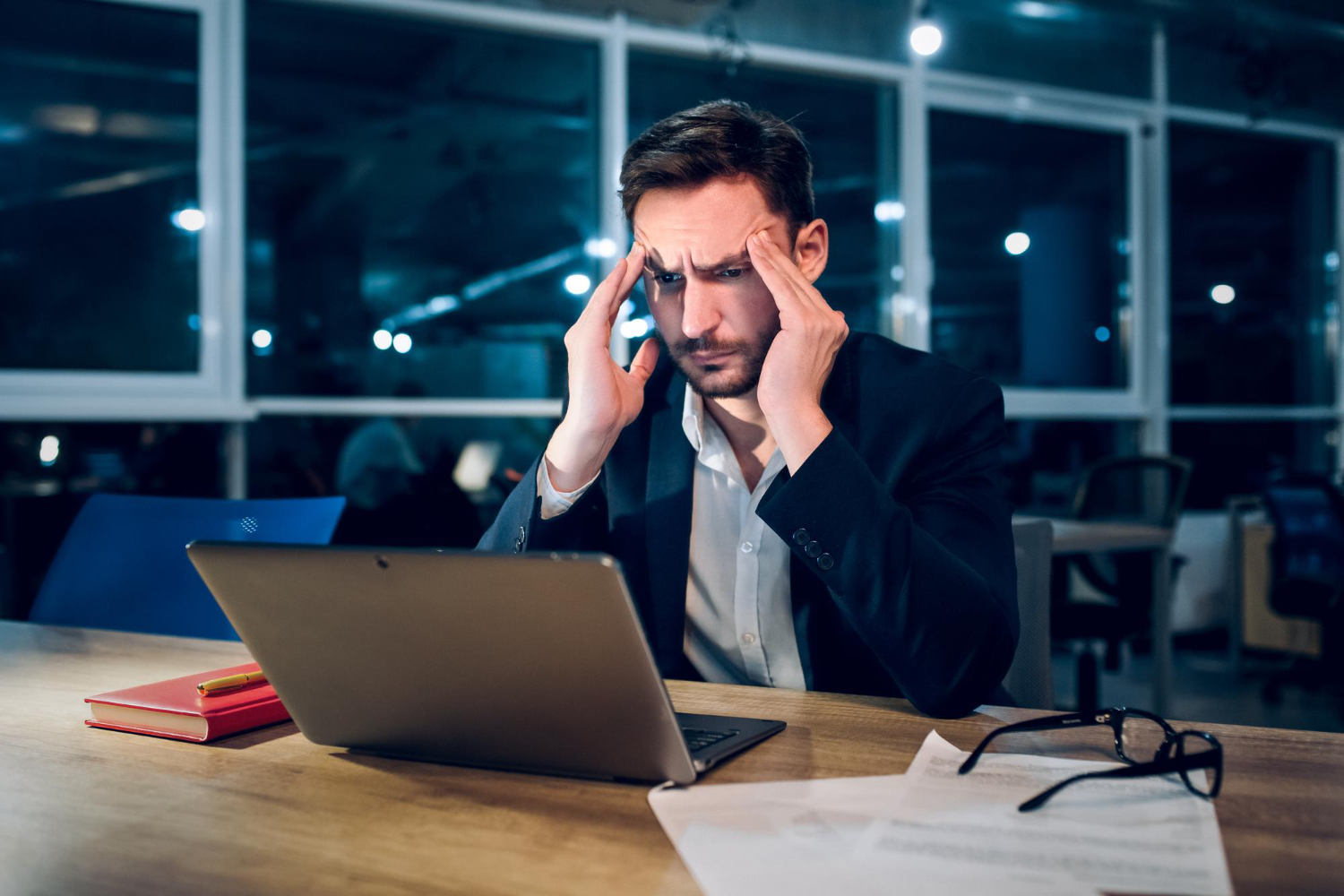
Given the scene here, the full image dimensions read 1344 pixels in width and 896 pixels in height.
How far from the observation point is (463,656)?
755mm

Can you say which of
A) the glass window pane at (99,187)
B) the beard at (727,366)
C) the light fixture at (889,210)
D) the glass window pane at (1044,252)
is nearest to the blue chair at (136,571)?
the beard at (727,366)

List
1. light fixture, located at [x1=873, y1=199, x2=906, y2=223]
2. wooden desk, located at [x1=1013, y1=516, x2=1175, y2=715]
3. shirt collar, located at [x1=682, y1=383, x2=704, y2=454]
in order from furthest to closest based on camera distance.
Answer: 1. light fixture, located at [x1=873, y1=199, x2=906, y2=223]
2. wooden desk, located at [x1=1013, y1=516, x2=1175, y2=715]
3. shirt collar, located at [x1=682, y1=383, x2=704, y2=454]

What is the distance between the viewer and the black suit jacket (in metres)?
1.06

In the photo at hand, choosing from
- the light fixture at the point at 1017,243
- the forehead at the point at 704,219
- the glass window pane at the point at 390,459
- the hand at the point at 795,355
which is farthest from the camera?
the light fixture at the point at 1017,243

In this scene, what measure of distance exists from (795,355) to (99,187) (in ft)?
10.7

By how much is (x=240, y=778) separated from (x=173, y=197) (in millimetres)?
3409

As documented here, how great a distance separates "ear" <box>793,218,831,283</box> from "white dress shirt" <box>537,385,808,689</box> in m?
0.26

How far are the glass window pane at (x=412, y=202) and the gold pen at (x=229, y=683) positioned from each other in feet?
9.76

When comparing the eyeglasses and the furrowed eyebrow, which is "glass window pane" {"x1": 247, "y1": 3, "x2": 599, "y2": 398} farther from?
the eyeglasses

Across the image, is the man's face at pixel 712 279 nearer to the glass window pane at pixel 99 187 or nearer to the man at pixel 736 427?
the man at pixel 736 427

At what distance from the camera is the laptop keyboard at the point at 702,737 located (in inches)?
33.3

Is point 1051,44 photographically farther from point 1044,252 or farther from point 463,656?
point 463,656

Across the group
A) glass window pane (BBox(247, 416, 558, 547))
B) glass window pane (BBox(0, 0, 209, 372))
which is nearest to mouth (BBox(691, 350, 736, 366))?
glass window pane (BBox(247, 416, 558, 547))

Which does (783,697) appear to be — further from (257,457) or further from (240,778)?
(257,457)
